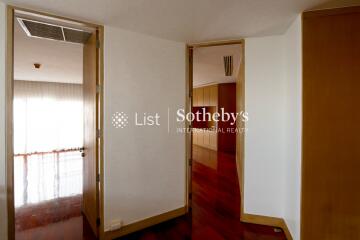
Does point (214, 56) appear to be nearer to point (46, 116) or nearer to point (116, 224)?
point (116, 224)

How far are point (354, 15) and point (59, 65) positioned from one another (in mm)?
5042

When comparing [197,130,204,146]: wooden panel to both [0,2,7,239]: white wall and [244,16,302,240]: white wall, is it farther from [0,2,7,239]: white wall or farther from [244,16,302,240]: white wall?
[0,2,7,239]: white wall

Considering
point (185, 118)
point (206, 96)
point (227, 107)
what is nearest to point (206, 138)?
point (227, 107)

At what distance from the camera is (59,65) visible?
4.27 metres

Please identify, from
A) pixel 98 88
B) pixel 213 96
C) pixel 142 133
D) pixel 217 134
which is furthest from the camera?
pixel 213 96

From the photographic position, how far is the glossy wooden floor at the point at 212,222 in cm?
227

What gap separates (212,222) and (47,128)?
7460 mm

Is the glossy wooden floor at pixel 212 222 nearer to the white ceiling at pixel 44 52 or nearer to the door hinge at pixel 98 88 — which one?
the door hinge at pixel 98 88

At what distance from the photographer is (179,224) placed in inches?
99.3

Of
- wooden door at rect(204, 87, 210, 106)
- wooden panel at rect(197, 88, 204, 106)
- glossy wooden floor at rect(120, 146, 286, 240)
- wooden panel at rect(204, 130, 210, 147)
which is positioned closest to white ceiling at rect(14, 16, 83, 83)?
glossy wooden floor at rect(120, 146, 286, 240)

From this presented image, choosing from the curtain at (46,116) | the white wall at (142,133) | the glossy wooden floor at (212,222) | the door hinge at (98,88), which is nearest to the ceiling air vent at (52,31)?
the white wall at (142,133)

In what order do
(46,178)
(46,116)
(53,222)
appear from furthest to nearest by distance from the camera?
(46,116) < (46,178) < (53,222)

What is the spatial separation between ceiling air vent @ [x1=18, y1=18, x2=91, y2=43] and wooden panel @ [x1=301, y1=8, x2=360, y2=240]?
98.7 inches

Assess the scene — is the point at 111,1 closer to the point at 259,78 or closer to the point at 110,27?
the point at 110,27
